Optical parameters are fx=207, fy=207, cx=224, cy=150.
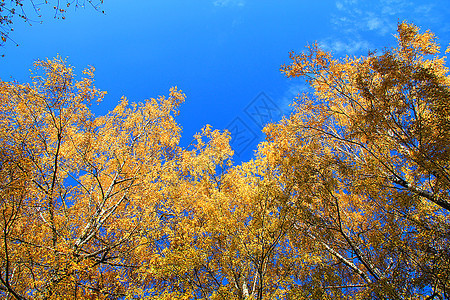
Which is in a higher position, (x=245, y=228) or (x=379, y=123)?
(x=379, y=123)

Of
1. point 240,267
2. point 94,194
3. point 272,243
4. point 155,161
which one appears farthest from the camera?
point 155,161

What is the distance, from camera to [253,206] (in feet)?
21.4

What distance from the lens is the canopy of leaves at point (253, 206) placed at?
527cm

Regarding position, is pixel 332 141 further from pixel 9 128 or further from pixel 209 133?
pixel 9 128

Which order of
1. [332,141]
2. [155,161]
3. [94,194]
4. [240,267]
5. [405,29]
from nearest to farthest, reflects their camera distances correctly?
[240,267] < [405,29] < [94,194] < [155,161] < [332,141]

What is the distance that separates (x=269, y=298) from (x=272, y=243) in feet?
7.45

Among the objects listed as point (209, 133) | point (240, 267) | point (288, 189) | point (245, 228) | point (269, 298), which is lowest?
point (269, 298)

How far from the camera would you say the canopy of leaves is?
17.3 ft

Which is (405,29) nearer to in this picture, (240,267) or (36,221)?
(240,267)

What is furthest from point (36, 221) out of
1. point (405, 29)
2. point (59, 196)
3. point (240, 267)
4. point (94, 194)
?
point (405, 29)

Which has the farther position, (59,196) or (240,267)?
(59,196)

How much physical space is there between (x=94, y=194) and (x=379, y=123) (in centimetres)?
1133

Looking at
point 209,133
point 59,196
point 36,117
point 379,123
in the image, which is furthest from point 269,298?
point 36,117

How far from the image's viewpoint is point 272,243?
578cm
